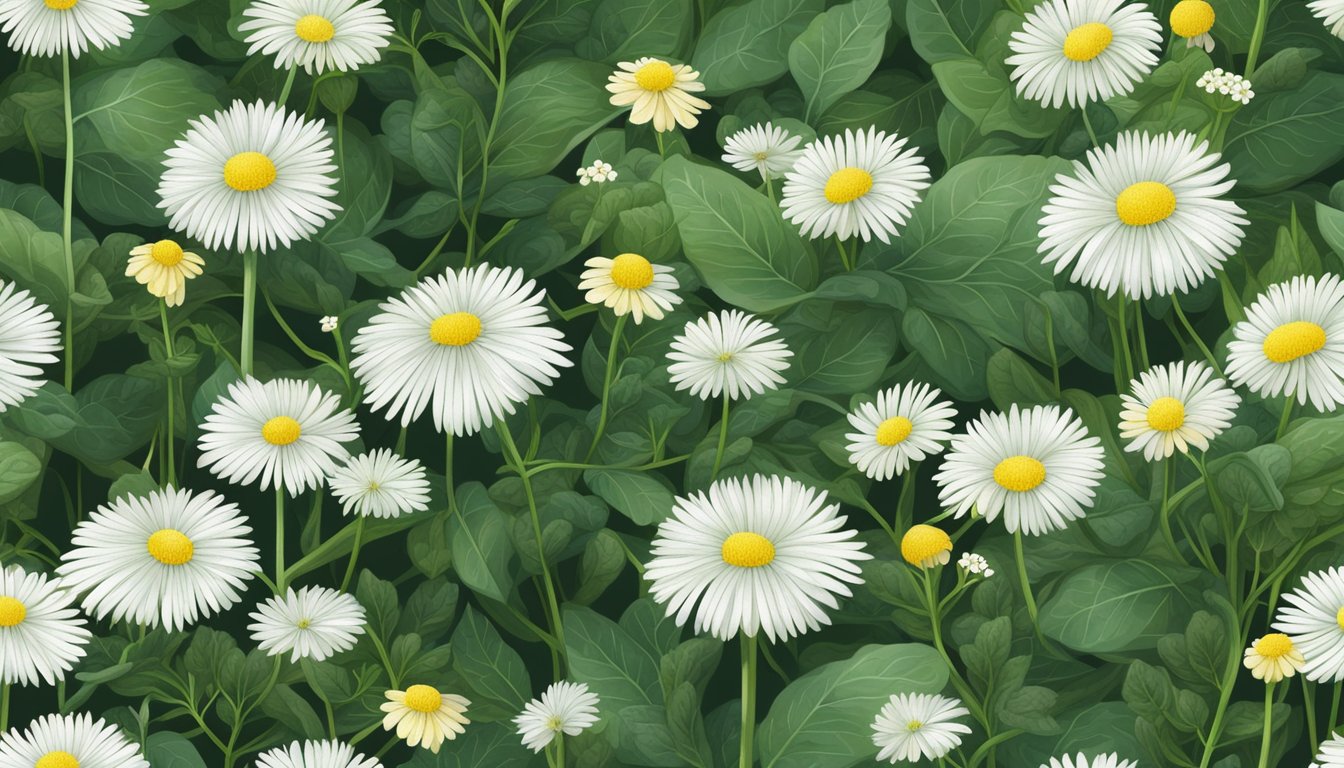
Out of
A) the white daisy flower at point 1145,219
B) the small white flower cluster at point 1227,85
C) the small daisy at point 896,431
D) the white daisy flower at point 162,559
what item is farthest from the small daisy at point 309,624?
the small white flower cluster at point 1227,85

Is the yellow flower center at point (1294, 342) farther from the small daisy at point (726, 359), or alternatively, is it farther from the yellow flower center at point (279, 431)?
the yellow flower center at point (279, 431)

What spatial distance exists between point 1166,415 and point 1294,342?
0.25 feet

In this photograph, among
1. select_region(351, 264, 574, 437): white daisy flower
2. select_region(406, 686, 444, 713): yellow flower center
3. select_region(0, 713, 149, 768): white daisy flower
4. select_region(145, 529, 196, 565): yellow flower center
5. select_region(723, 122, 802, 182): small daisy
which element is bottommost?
select_region(0, 713, 149, 768): white daisy flower

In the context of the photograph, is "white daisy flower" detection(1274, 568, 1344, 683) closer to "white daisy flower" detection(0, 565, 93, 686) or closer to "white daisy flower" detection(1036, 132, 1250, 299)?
"white daisy flower" detection(1036, 132, 1250, 299)

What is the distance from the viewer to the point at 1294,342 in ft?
2.63

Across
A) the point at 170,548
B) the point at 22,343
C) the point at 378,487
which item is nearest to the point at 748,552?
the point at 378,487

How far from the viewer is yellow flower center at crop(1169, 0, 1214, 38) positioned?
87 centimetres

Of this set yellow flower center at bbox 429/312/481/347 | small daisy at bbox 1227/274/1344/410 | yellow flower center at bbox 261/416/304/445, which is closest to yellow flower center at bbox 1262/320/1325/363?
small daisy at bbox 1227/274/1344/410

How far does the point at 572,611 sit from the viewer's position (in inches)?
34.1

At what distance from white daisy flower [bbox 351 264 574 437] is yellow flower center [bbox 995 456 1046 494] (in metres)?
0.24

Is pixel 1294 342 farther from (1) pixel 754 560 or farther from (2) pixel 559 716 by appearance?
(2) pixel 559 716

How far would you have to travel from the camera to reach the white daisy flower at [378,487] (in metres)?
0.85

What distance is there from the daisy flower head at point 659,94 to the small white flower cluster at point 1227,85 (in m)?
0.28

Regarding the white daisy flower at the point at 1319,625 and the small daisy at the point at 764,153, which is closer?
the white daisy flower at the point at 1319,625
